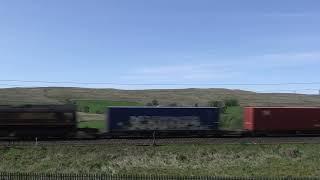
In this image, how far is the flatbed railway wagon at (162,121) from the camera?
58.5 metres

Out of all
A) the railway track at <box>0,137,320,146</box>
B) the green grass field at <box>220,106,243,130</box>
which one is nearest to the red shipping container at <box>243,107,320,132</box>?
the railway track at <box>0,137,320,146</box>

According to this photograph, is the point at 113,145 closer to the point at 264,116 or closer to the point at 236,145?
the point at 236,145

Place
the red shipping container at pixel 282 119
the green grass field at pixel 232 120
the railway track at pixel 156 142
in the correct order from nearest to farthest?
1. the railway track at pixel 156 142
2. the red shipping container at pixel 282 119
3. the green grass field at pixel 232 120

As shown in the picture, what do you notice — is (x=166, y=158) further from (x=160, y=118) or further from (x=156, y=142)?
(x=160, y=118)

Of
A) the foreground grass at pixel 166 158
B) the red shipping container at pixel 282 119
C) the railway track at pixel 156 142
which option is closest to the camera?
the foreground grass at pixel 166 158

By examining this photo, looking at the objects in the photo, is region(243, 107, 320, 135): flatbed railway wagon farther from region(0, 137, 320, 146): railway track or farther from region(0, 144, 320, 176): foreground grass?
region(0, 144, 320, 176): foreground grass

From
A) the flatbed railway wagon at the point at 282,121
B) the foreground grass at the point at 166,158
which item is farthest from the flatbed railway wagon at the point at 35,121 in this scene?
the flatbed railway wagon at the point at 282,121

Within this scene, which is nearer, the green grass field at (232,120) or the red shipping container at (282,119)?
the red shipping container at (282,119)

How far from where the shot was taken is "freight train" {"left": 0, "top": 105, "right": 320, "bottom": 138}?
2195 inches

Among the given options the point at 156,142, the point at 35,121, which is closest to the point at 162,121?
the point at 156,142

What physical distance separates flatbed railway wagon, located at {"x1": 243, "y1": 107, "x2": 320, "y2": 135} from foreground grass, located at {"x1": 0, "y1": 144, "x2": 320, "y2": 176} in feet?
36.1

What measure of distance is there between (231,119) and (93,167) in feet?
179

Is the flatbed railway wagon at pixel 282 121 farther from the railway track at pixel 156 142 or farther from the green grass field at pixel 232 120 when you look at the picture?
the green grass field at pixel 232 120

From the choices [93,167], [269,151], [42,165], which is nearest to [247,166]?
[269,151]
